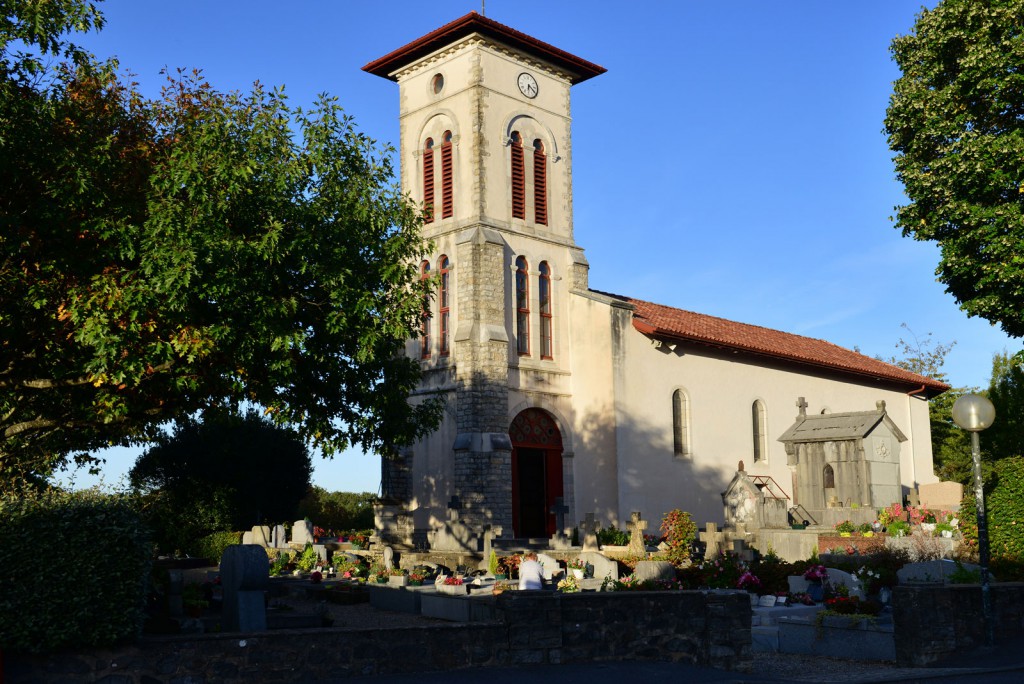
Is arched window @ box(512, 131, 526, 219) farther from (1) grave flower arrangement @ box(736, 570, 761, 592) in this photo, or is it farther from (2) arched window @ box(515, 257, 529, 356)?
(1) grave flower arrangement @ box(736, 570, 761, 592)

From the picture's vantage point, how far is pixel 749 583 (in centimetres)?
1952

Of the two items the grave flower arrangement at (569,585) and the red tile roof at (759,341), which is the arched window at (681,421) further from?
the grave flower arrangement at (569,585)

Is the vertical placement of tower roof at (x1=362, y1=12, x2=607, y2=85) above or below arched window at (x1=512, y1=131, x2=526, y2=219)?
above

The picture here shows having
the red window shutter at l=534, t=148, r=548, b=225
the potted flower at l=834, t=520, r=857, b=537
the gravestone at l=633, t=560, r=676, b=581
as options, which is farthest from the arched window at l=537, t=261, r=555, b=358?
the gravestone at l=633, t=560, r=676, b=581

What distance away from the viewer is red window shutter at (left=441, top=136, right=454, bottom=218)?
30.9m

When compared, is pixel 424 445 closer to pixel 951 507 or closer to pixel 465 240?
pixel 465 240

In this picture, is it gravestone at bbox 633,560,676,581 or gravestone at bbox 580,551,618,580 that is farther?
gravestone at bbox 580,551,618,580

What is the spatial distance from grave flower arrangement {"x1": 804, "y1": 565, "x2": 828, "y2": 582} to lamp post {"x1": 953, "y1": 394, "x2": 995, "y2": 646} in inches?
177

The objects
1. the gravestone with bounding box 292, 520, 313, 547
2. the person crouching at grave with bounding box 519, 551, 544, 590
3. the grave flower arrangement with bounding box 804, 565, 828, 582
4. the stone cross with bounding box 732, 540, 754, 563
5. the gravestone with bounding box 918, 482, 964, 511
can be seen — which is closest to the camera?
the person crouching at grave with bounding box 519, 551, 544, 590

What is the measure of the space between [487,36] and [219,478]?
18.7 metres

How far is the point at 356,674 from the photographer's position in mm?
10836

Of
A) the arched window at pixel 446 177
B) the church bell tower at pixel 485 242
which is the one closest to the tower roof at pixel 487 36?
the church bell tower at pixel 485 242

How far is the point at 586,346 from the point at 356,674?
2062 cm

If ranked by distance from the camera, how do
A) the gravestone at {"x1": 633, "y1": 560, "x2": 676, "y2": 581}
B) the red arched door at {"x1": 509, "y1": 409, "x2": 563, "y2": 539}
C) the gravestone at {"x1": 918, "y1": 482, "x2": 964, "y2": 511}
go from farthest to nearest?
the red arched door at {"x1": 509, "y1": 409, "x2": 563, "y2": 539} → the gravestone at {"x1": 918, "y1": 482, "x2": 964, "y2": 511} → the gravestone at {"x1": 633, "y1": 560, "x2": 676, "y2": 581}
